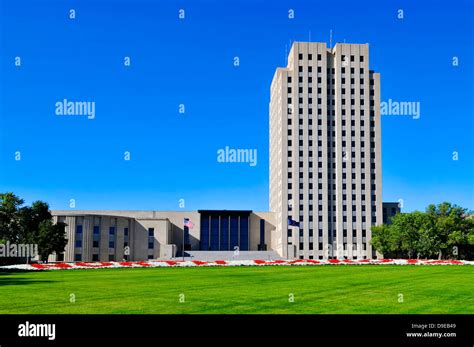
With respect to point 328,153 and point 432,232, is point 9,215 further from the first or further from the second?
point 328,153

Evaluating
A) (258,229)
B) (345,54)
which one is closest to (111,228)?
(258,229)

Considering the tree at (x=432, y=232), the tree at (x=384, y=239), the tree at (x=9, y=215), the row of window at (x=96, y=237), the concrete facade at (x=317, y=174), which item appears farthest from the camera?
the concrete facade at (x=317, y=174)

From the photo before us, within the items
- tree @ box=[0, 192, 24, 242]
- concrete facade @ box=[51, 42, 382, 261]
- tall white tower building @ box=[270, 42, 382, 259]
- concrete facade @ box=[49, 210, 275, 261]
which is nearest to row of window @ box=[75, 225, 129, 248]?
concrete facade @ box=[49, 210, 275, 261]

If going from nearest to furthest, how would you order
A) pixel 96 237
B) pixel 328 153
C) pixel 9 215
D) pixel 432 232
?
pixel 9 215 < pixel 432 232 < pixel 96 237 < pixel 328 153

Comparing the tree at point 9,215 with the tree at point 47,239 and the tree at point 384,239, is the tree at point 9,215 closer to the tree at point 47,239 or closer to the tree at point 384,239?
the tree at point 47,239

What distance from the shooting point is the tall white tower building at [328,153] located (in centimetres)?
13950

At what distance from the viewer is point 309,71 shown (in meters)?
145

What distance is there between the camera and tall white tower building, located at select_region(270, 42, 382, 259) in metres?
140

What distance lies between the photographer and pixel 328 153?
471 feet

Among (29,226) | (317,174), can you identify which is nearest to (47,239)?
(29,226)

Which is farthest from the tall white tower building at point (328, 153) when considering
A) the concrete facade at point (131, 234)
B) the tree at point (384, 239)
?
the concrete facade at point (131, 234)
